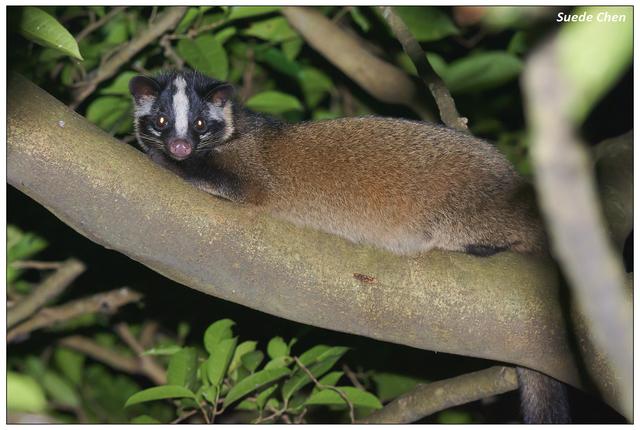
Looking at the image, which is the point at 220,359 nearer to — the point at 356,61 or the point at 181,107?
the point at 181,107

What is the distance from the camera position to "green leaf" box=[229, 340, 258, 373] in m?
4.36

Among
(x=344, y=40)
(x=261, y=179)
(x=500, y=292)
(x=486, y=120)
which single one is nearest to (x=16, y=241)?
(x=261, y=179)

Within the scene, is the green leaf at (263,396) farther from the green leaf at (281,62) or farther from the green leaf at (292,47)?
the green leaf at (292,47)

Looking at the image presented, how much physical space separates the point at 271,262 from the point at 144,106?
1.83m

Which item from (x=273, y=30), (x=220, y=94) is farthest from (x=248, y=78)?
(x=220, y=94)

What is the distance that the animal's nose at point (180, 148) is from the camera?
3893 mm

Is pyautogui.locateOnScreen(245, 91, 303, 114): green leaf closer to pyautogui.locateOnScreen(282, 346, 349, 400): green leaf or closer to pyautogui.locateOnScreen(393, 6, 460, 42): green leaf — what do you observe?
pyautogui.locateOnScreen(393, 6, 460, 42): green leaf

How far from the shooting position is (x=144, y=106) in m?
4.38

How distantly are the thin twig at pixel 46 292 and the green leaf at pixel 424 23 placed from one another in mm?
2822

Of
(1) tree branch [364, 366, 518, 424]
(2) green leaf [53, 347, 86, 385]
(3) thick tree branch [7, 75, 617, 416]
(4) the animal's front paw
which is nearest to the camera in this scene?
(3) thick tree branch [7, 75, 617, 416]

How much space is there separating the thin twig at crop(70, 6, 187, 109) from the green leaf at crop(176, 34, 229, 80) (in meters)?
0.19

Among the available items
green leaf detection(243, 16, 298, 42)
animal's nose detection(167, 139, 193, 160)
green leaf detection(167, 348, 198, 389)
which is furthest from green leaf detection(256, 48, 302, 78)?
green leaf detection(167, 348, 198, 389)

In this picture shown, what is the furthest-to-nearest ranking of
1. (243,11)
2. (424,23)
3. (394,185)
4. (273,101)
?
(273,101) → (424,23) → (243,11) → (394,185)

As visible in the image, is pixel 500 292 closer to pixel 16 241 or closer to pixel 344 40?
pixel 344 40
